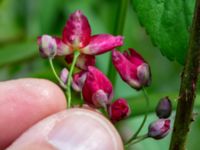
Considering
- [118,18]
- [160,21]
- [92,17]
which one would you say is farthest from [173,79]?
[160,21]

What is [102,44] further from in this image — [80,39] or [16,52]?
[16,52]

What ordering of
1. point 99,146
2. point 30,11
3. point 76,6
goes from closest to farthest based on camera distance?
point 99,146 < point 76,6 < point 30,11

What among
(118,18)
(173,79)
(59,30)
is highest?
(118,18)

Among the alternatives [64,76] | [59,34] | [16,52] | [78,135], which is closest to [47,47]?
[64,76]

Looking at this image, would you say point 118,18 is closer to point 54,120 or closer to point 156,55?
→ point 54,120

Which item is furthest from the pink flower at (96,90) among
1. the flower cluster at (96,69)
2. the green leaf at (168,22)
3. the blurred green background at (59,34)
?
the blurred green background at (59,34)
